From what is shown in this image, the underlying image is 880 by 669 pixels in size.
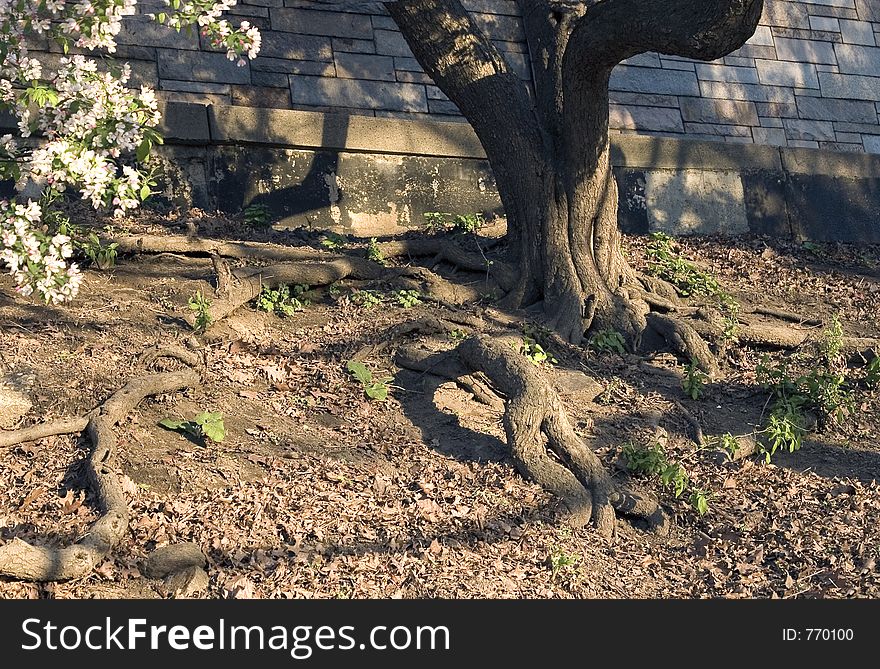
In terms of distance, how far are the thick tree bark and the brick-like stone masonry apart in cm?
217

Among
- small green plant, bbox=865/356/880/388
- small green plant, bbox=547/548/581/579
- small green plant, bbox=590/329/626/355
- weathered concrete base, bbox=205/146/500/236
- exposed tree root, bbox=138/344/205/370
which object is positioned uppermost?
weathered concrete base, bbox=205/146/500/236

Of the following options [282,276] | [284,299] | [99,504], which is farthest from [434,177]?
[99,504]

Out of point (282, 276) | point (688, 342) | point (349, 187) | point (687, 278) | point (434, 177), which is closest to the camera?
point (688, 342)

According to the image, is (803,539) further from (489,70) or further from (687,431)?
(489,70)

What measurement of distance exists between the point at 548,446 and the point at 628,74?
6031 mm

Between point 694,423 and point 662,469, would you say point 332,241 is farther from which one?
point 662,469

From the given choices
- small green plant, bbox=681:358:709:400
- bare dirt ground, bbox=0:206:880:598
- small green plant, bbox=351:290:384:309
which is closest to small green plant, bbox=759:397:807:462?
bare dirt ground, bbox=0:206:880:598

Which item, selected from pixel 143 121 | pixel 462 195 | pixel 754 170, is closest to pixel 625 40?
pixel 143 121

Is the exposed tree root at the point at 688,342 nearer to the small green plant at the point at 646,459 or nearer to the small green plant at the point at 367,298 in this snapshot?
the small green plant at the point at 646,459

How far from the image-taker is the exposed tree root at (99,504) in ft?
13.9

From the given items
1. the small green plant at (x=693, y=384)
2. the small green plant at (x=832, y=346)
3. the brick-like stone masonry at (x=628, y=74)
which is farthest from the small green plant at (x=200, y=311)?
the small green plant at (x=832, y=346)

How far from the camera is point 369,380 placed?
648 centimetres

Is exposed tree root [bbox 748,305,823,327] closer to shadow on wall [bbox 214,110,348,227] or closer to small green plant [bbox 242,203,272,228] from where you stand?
shadow on wall [bbox 214,110,348,227]

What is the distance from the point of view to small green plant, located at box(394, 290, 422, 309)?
24.8 feet
